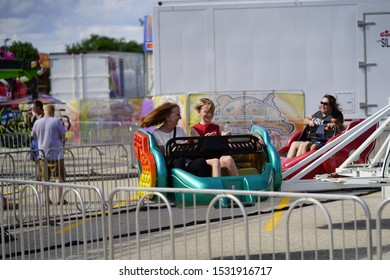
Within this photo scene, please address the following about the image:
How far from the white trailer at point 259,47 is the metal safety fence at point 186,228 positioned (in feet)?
19.8

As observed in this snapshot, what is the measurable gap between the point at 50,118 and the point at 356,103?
4.81m

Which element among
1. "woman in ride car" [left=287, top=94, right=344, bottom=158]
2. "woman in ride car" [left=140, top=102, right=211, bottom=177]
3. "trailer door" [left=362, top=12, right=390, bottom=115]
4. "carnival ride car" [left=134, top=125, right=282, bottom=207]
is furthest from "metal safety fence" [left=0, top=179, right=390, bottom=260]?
"trailer door" [left=362, top=12, right=390, bottom=115]

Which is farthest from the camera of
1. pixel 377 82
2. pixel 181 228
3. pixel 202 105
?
pixel 377 82

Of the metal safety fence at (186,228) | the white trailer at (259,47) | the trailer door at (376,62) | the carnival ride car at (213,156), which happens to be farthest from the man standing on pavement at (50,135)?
the trailer door at (376,62)

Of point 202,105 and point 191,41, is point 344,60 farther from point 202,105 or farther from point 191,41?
point 202,105

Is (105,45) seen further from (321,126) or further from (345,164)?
(345,164)

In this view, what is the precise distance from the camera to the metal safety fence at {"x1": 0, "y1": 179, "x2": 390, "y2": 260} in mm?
5652

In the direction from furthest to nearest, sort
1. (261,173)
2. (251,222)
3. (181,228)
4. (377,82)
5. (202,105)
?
(377,82) → (202,105) → (261,173) → (251,222) → (181,228)

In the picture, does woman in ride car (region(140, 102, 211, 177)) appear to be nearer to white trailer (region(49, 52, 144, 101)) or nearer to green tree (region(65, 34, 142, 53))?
white trailer (region(49, 52, 144, 101))

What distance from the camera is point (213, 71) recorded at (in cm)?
1459

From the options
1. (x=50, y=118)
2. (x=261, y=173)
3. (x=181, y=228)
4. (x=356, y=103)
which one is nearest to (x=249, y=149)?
(x=261, y=173)

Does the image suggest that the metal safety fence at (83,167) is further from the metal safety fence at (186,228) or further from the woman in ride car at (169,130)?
the woman in ride car at (169,130)

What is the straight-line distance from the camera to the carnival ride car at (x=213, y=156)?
26.0ft

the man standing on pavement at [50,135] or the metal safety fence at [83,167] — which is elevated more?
the man standing on pavement at [50,135]
